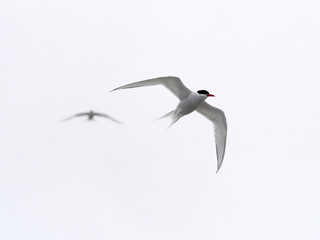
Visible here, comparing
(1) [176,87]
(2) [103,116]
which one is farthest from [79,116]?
(1) [176,87]

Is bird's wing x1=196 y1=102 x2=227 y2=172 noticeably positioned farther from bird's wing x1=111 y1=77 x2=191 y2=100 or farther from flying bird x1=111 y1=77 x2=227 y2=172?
bird's wing x1=111 y1=77 x2=191 y2=100

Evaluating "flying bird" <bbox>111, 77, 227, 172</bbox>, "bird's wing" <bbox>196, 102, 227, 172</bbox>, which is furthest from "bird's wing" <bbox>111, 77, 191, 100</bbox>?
"bird's wing" <bbox>196, 102, 227, 172</bbox>

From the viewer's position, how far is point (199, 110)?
26.7m

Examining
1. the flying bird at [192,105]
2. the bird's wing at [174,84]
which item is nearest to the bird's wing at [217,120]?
the flying bird at [192,105]

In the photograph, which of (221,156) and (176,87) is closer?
(176,87)

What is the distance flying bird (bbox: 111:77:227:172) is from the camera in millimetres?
23062

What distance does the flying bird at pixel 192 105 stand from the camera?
23.1m

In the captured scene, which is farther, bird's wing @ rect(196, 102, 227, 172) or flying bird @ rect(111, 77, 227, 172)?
bird's wing @ rect(196, 102, 227, 172)

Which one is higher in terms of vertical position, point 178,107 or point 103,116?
point 103,116

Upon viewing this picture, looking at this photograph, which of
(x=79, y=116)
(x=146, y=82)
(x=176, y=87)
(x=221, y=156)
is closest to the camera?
(x=146, y=82)

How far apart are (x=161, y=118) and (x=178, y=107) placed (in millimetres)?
745

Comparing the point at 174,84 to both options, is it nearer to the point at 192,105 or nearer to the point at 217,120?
the point at 192,105

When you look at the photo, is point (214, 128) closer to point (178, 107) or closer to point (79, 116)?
point (178, 107)

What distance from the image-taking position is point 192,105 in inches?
953
